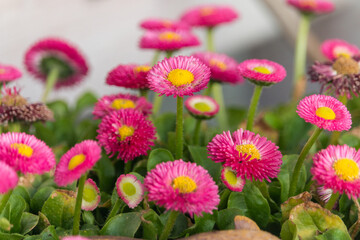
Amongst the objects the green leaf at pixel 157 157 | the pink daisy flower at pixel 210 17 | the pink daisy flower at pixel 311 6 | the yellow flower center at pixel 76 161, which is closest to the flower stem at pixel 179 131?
the green leaf at pixel 157 157

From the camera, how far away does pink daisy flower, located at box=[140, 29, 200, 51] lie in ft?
1.87

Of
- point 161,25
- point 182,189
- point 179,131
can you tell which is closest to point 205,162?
point 179,131

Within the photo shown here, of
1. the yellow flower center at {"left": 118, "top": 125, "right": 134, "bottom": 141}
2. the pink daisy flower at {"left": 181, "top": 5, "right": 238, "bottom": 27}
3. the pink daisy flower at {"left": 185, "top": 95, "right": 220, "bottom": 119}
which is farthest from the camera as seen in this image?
the pink daisy flower at {"left": 181, "top": 5, "right": 238, "bottom": 27}

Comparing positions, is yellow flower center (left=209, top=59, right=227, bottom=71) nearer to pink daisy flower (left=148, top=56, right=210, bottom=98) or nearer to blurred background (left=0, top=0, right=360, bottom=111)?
pink daisy flower (left=148, top=56, right=210, bottom=98)

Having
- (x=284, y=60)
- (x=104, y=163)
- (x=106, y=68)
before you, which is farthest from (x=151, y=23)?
(x=284, y=60)

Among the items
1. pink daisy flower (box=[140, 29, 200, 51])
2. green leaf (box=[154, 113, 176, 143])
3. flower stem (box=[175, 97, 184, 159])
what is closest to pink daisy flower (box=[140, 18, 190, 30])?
pink daisy flower (box=[140, 29, 200, 51])

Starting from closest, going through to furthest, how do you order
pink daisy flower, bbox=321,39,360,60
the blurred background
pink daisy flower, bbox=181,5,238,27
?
pink daisy flower, bbox=321,39,360,60 → pink daisy flower, bbox=181,5,238,27 → the blurred background

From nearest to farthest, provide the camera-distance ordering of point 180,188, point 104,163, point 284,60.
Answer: point 180,188 < point 104,163 < point 284,60

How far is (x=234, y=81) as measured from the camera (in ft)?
1.84

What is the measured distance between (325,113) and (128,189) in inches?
6.9

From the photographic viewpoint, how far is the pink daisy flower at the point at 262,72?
1.45 ft

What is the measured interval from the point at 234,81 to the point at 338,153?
210 millimetres

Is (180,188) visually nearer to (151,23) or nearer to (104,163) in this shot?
(104,163)

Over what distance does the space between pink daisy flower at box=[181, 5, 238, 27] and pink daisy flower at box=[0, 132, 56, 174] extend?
44cm
